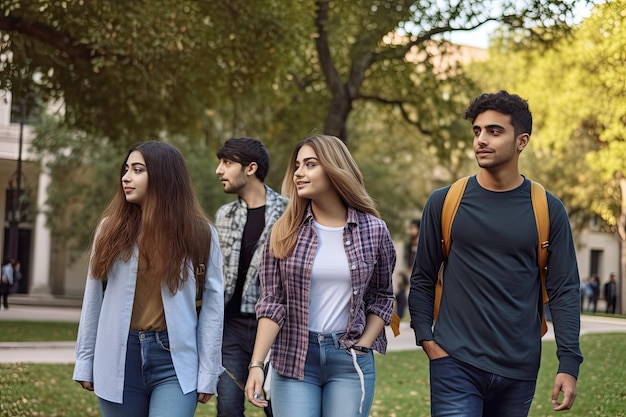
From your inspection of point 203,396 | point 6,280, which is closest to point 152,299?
point 203,396

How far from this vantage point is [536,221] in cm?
470

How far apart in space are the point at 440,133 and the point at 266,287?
69.5 feet

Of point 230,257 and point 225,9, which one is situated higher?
point 225,9

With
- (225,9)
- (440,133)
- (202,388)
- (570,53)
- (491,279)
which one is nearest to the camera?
(491,279)

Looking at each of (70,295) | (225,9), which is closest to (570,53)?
(225,9)

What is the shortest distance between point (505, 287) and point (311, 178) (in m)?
1.08

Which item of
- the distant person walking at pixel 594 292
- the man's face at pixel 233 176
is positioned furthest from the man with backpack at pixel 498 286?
the distant person walking at pixel 594 292

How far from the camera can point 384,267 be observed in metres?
5.18

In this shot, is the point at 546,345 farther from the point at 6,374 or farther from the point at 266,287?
the point at 266,287

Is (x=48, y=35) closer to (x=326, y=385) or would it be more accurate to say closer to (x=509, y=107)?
(x=326, y=385)

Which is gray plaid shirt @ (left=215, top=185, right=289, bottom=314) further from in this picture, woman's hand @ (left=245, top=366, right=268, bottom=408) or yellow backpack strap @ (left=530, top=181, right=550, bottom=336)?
yellow backpack strap @ (left=530, top=181, right=550, bottom=336)

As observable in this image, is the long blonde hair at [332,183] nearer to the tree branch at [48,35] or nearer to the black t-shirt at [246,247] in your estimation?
the black t-shirt at [246,247]

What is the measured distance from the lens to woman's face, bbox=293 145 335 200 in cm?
511

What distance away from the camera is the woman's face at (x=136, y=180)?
16.8 feet
